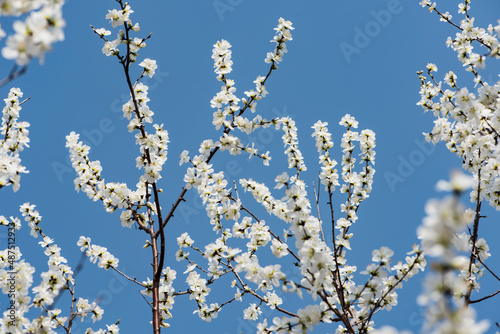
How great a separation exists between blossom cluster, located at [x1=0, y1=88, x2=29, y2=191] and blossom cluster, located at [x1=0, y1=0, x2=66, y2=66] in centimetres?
156

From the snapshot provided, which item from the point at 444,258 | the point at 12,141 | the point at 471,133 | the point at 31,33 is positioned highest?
the point at 471,133

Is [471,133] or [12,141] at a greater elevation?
[471,133]

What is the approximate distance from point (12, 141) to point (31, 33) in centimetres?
243

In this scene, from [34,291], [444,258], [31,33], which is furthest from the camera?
[34,291]

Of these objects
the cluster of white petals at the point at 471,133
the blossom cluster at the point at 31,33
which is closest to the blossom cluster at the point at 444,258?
the cluster of white petals at the point at 471,133

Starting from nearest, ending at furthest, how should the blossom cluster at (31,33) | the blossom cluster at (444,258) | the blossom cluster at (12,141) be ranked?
the blossom cluster at (444,258) → the blossom cluster at (31,33) → the blossom cluster at (12,141)

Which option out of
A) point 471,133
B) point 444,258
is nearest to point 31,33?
point 444,258

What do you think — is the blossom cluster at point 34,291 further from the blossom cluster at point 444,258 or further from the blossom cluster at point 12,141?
the blossom cluster at point 444,258

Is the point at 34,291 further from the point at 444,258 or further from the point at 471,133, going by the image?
the point at 471,133

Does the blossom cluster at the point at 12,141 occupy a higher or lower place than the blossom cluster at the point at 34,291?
higher

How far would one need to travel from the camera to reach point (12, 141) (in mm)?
3961

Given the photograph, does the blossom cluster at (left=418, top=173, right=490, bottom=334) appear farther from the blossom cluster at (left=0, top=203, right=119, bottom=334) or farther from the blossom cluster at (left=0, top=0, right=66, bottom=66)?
the blossom cluster at (left=0, top=203, right=119, bottom=334)

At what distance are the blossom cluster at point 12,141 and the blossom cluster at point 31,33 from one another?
1.56 metres

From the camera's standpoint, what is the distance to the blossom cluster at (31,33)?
1.98m
